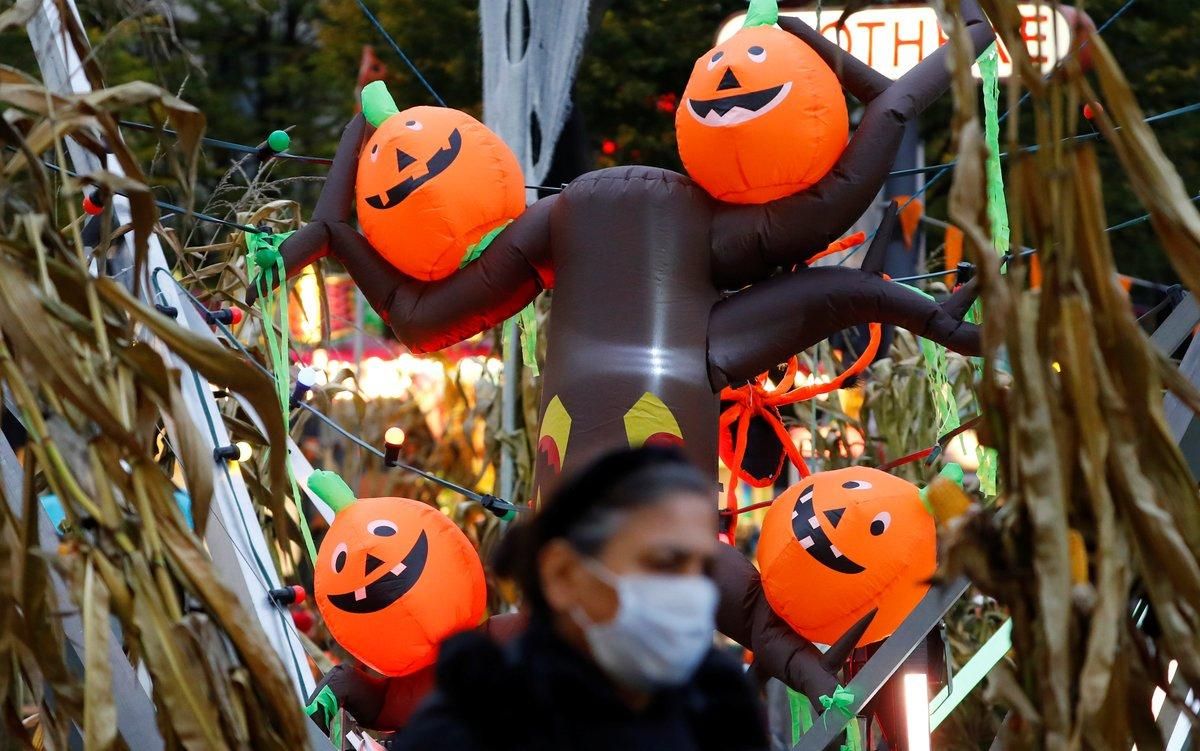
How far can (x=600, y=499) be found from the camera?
5.24 ft

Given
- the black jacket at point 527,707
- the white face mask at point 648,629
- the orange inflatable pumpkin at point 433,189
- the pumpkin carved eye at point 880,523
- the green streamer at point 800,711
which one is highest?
the white face mask at point 648,629

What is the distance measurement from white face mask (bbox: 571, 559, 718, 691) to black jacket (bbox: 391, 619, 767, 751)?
28 millimetres

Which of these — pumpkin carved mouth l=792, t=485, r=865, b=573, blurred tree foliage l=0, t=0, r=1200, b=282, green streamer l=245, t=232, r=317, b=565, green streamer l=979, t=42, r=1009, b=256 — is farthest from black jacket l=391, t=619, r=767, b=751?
blurred tree foliage l=0, t=0, r=1200, b=282

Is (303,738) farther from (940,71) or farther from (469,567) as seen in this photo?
(940,71)

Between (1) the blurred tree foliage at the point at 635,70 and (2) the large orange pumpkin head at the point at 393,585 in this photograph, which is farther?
(1) the blurred tree foliage at the point at 635,70

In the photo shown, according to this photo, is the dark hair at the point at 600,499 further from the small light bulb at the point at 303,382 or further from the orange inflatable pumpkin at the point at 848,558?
the small light bulb at the point at 303,382

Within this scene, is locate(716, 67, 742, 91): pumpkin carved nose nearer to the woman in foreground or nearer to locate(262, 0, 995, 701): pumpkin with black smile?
locate(262, 0, 995, 701): pumpkin with black smile

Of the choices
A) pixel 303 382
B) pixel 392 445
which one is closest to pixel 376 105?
pixel 303 382

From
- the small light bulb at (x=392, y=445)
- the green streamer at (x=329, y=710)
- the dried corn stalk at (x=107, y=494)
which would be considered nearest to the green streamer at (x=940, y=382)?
the small light bulb at (x=392, y=445)

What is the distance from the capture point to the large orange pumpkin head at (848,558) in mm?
3559

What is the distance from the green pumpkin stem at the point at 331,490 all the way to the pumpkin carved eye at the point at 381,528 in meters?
0.16

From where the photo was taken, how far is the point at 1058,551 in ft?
5.76

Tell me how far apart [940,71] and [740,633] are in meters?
1.42

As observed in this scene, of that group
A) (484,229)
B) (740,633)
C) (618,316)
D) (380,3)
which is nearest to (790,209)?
(618,316)
